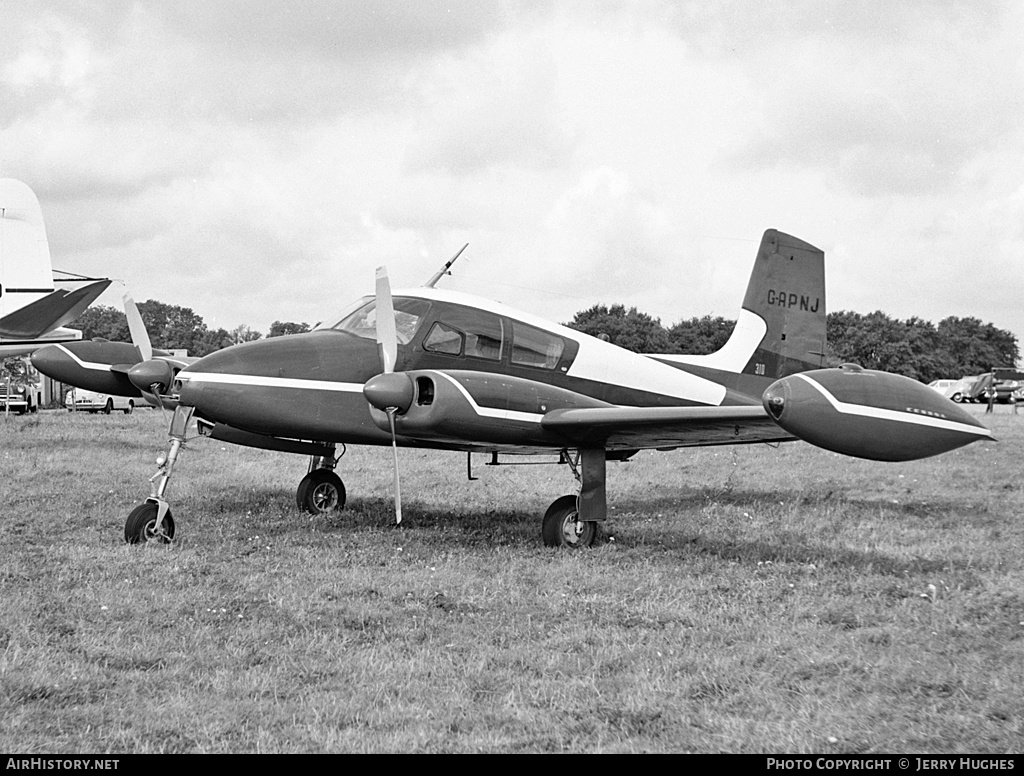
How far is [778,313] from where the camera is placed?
1325 centimetres

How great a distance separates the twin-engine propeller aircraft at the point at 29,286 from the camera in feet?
76.3

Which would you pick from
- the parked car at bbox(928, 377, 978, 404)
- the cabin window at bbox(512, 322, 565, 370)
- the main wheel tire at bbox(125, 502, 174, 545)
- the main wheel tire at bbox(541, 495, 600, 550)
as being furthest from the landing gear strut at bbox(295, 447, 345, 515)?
the parked car at bbox(928, 377, 978, 404)

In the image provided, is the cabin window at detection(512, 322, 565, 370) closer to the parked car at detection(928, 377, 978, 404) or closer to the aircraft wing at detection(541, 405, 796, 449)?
the aircraft wing at detection(541, 405, 796, 449)

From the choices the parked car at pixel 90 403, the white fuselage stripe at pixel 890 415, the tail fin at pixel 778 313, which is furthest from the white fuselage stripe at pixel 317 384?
the parked car at pixel 90 403

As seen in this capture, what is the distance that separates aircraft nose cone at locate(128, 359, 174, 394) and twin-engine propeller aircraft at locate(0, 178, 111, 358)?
594 inches

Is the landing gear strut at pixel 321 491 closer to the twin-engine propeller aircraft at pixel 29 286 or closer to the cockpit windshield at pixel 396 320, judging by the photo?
the cockpit windshield at pixel 396 320

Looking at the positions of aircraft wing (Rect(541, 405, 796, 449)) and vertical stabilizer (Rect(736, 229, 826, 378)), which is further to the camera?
vertical stabilizer (Rect(736, 229, 826, 378))

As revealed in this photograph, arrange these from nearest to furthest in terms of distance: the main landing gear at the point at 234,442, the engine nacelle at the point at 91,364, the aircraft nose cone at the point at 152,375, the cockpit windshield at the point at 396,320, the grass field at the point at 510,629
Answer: the grass field at the point at 510,629 → the main landing gear at the point at 234,442 → the aircraft nose cone at the point at 152,375 → the cockpit windshield at the point at 396,320 → the engine nacelle at the point at 91,364

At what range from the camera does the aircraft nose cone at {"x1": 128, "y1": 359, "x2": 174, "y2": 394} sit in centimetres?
996

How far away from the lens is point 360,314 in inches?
414

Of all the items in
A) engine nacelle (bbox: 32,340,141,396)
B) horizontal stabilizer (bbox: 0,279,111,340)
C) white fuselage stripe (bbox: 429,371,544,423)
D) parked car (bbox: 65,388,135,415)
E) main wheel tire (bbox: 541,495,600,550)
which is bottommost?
main wheel tire (bbox: 541,495,600,550)

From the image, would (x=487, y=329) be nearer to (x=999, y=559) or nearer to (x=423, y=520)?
(x=423, y=520)

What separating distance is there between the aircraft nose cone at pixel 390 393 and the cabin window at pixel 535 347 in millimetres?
2137

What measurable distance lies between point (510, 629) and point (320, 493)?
21.6 ft
